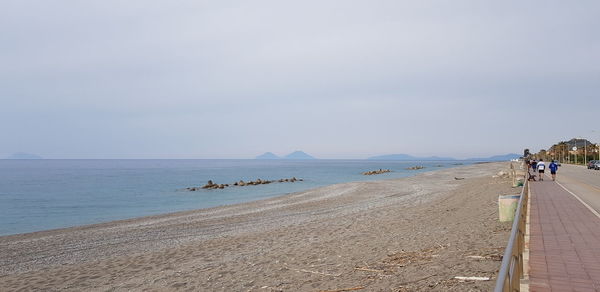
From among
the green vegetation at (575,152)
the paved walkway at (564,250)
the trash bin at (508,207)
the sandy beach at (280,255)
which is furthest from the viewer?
the green vegetation at (575,152)

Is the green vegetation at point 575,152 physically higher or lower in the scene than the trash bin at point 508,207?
higher

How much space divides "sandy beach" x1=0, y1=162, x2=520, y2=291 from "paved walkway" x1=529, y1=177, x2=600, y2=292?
0.82 metres

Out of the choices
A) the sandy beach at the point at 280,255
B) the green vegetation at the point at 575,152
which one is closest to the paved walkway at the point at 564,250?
the sandy beach at the point at 280,255

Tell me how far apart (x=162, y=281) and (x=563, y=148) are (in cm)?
14406

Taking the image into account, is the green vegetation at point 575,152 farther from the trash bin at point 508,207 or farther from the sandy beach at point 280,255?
the trash bin at point 508,207

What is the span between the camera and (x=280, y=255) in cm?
1151

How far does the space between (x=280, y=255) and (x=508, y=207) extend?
7.25m

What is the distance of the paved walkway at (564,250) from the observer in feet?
19.2

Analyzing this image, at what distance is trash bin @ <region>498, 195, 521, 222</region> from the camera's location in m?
12.7

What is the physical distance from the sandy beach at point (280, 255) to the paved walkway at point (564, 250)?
0.82 meters

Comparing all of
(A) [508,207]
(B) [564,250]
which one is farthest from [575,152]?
(B) [564,250]

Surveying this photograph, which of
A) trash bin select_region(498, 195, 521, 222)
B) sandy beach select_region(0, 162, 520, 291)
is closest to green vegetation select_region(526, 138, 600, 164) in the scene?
sandy beach select_region(0, 162, 520, 291)

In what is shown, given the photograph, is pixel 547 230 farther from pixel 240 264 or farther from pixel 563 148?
pixel 563 148

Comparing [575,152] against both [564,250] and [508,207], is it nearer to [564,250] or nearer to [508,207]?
[508,207]
